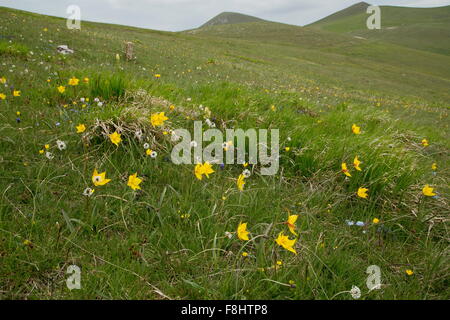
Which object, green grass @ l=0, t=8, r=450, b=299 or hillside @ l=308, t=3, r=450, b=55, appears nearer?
green grass @ l=0, t=8, r=450, b=299

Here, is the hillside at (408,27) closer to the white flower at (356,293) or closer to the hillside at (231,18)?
the hillside at (231,18)

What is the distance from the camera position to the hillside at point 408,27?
9471cm

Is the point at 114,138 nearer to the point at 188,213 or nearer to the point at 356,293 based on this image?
the point at 188,213

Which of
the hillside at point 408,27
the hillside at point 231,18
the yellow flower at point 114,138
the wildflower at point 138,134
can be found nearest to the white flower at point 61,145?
the yellow flower at point 114,138

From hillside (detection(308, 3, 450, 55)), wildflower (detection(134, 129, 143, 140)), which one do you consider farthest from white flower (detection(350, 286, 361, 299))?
hillside (detection(308, 3, 450, 55))

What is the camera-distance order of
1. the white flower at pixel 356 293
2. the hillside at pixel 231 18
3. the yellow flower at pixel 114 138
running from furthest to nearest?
1. the hillside at pixel 231 18
2. the yellow flower at pixel 114 138
3. the white flower at pixel 356 293

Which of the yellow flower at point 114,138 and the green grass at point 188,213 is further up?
the yellow flower at point 114,138

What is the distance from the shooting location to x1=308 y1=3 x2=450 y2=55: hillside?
311 ft

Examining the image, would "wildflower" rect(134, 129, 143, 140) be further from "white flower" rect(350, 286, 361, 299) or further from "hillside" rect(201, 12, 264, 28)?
"hillside" rect(201, 12, 264, 28)

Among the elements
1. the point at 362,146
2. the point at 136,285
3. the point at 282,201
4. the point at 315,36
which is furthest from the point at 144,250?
the point at 315,36

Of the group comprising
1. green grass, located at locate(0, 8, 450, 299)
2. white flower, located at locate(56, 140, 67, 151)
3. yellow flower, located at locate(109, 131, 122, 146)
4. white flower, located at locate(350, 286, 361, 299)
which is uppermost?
yellow flower, located at locate(109, 131, 122, 146)

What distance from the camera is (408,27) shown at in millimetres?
110375

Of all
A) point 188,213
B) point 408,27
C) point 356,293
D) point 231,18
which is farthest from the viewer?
point 231,18

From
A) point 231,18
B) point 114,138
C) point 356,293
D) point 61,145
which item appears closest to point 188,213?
point 114,138
